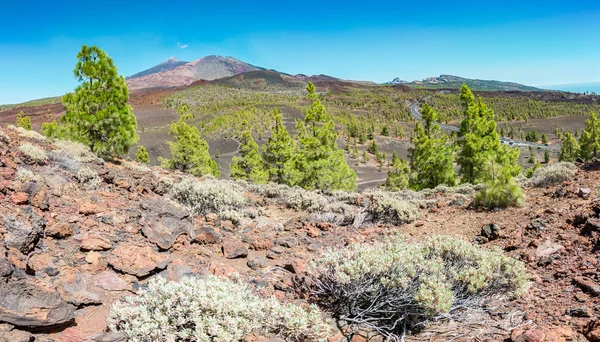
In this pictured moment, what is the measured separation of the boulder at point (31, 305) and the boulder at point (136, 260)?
0.99m

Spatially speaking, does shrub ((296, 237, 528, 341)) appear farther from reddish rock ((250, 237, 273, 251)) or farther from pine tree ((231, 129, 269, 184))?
pine tree ((231, 129, 269, 184))

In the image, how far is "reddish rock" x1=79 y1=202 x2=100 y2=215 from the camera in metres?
5.39

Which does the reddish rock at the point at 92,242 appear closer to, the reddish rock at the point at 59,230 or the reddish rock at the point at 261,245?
the reddish rock at the point at 59,230

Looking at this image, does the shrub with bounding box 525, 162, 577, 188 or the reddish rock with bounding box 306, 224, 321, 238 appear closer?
the reddish rock with bounding box 306, 224, 321, 238

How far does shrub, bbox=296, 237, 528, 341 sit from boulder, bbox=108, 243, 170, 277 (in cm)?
182

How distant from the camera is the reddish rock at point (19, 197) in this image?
15.8 ft

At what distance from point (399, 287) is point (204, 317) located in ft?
7.32

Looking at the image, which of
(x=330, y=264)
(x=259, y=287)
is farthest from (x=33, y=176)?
(x=330, y=264)

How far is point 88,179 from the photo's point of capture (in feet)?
24.0

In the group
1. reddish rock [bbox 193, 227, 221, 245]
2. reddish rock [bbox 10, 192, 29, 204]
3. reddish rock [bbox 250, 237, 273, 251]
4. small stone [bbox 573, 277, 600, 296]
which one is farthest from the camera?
reddish rock [bbox 250, 237, 273, 251]

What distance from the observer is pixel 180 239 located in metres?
5.44

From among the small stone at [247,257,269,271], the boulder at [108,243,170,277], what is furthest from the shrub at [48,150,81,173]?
the small stone at [247,257,269,271]

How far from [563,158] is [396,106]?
319 feet

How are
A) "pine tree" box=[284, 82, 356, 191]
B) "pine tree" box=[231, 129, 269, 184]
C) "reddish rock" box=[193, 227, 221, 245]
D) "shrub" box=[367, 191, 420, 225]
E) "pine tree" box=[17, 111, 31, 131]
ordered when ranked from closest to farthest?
"reddish rock" box=[193, 227, 221, 245] → "shrub" box=[367, 191, 420, 225] → "pine tree" box=[284, 82, 356, 191] → "pine tree" box=[231, 129, 269, 184] → "pine tree" box=[17, 111, 31, 131]
